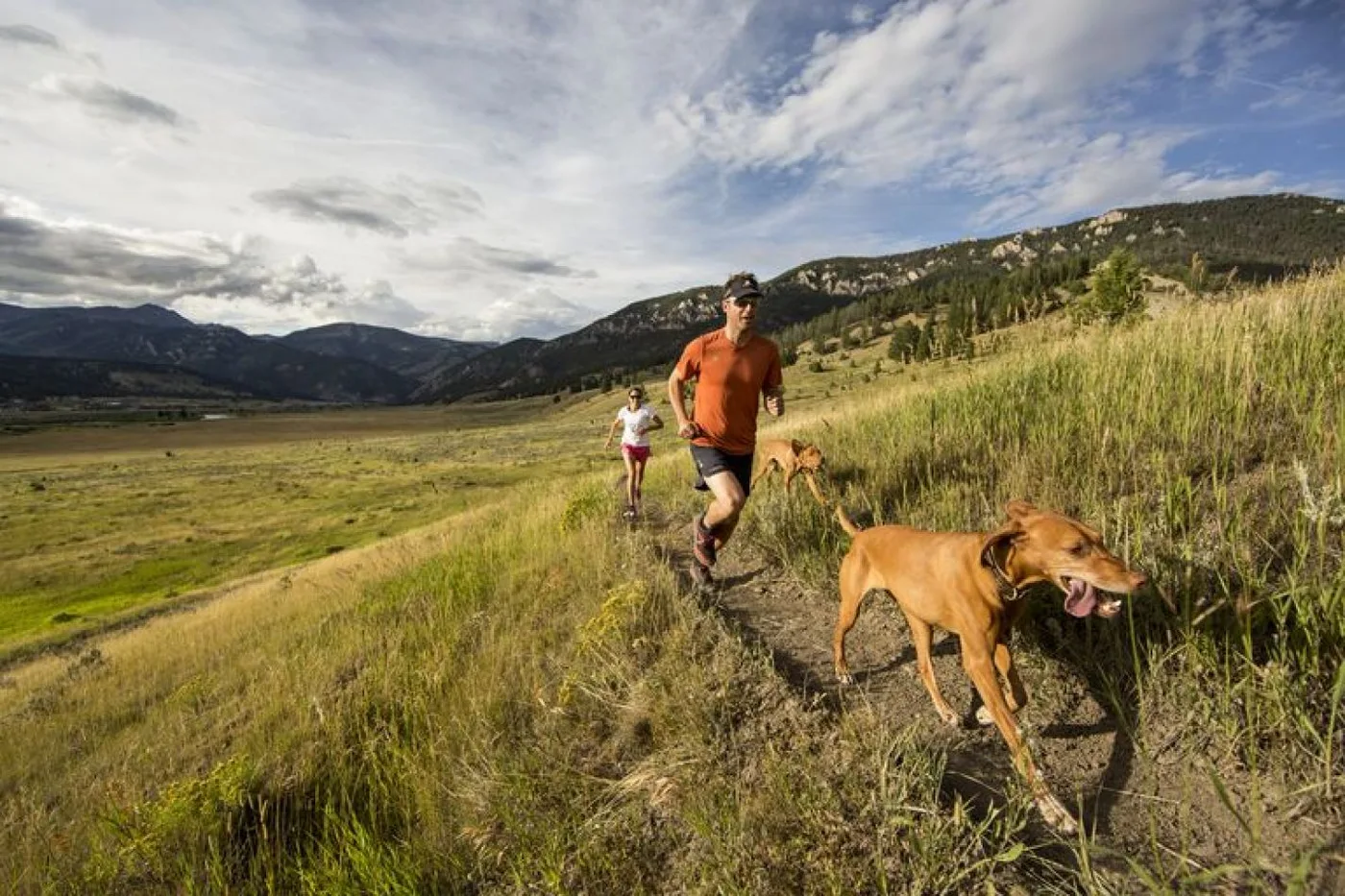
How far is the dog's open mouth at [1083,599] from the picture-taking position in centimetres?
239

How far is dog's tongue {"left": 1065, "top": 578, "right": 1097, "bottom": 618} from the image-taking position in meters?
2.43

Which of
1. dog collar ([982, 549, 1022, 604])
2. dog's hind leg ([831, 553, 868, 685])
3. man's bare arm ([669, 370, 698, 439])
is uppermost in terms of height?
man's bare arm ([669, 370, 698, 439])

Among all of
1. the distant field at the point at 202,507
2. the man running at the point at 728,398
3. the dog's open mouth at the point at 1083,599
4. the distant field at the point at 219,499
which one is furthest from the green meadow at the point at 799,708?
the distant field at the point at 202,507

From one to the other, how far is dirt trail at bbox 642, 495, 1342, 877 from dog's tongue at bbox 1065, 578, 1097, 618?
662 mm

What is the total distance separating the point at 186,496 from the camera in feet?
183

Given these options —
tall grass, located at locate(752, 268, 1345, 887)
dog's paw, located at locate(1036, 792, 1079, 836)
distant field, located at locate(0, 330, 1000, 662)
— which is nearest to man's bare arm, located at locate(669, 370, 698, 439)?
tall grass, located at locate(752, 268, 1345, 887)

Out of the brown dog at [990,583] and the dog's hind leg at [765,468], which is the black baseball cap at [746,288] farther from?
the dog's hind leg at [765,468]

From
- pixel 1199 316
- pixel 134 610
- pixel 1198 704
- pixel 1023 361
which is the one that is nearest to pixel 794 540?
pixel 1198 704

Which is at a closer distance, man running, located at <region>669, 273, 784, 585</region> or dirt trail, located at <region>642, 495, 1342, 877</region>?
dirt trail, located at <region>642, 495, 1342, 877</region>

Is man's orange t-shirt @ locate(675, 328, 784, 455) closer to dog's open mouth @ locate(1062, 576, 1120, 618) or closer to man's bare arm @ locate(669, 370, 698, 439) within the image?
man's bare arm @ locate(669, 370, 698, 439)

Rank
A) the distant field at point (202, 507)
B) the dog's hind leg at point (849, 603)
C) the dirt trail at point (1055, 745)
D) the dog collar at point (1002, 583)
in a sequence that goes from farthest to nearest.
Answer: the distant field at point (202, 507) < the dog's hind leg at point (849, 603) < the dog collar at point (1002, 583) < the dirt trail at point (1055, 745)

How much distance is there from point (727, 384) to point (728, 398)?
0.12m

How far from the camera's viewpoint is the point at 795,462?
302 inches

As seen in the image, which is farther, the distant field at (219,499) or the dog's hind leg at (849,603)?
the distant field at (219,499)
